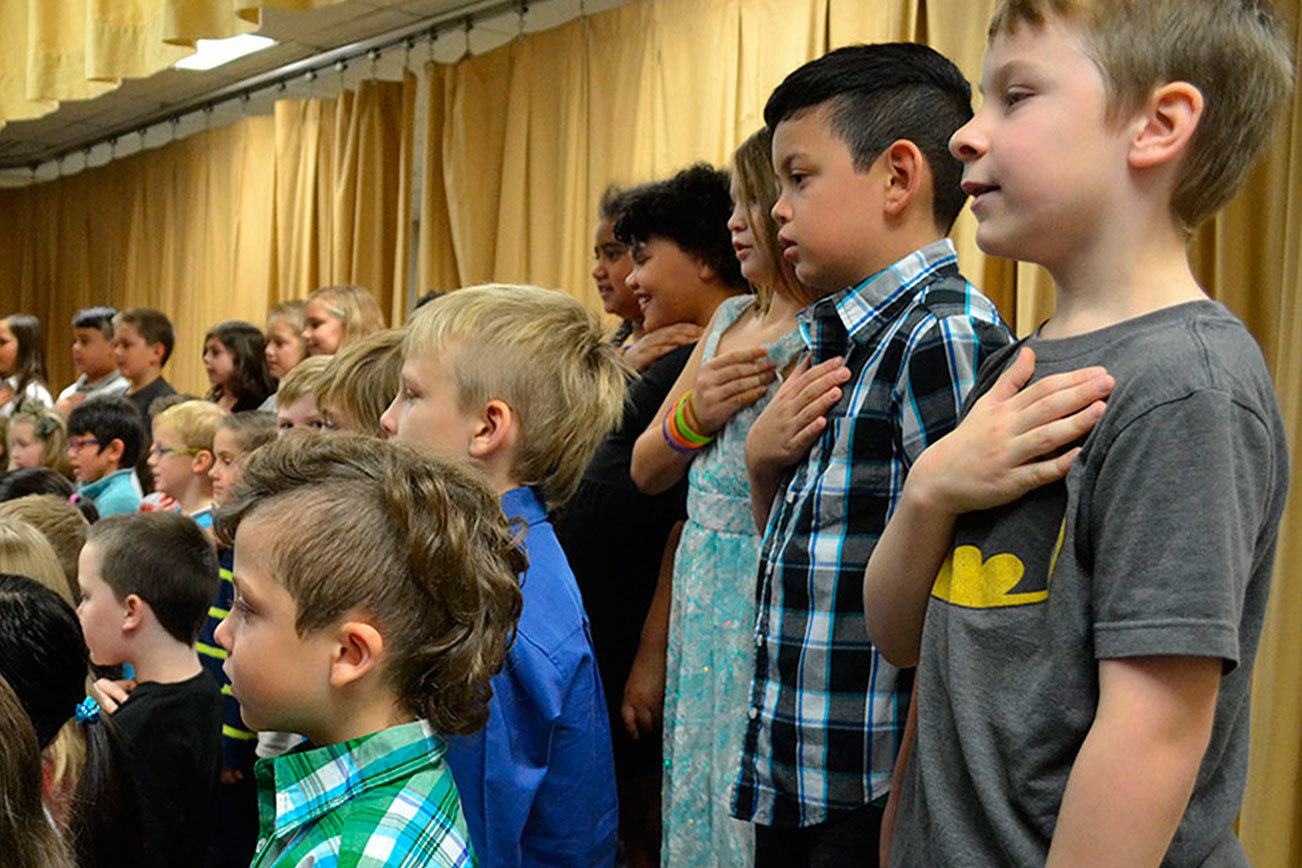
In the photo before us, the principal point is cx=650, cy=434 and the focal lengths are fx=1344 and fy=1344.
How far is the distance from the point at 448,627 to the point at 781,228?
66cm

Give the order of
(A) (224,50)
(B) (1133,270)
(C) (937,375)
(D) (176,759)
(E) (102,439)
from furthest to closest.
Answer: (A) (224,50)
(E) (102,439)
(D) (176,759)
(C) (937,375)
(B) (1133,270)

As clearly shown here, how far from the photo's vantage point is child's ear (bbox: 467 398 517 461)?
165 cm

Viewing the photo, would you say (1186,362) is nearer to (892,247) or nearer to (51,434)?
(892,247)

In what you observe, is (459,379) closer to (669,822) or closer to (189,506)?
(669,822)

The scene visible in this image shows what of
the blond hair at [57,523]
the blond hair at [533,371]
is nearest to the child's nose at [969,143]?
the blond hair at [533,371]

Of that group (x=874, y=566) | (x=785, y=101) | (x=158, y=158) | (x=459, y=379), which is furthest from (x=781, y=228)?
(x=158, y=158)

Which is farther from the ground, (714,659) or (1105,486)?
(1105,486)

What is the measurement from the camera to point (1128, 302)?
1.00 m

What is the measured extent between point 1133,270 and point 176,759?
64.6 inches

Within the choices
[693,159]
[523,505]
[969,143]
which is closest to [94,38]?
[693,159]

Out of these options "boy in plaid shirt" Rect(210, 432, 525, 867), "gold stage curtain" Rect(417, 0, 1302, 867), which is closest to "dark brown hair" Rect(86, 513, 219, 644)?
"boy in plaid shirt" Rect(210, 432, 525, 867)

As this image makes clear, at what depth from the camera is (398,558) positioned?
1235 millimetres

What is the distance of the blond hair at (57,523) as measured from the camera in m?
2.47

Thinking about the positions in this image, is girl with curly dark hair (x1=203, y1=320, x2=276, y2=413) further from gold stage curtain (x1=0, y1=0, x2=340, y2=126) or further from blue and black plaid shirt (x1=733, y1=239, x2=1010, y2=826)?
blue and black plaid shirt (x1=733, y1=239, x2=1010, y2=826)
